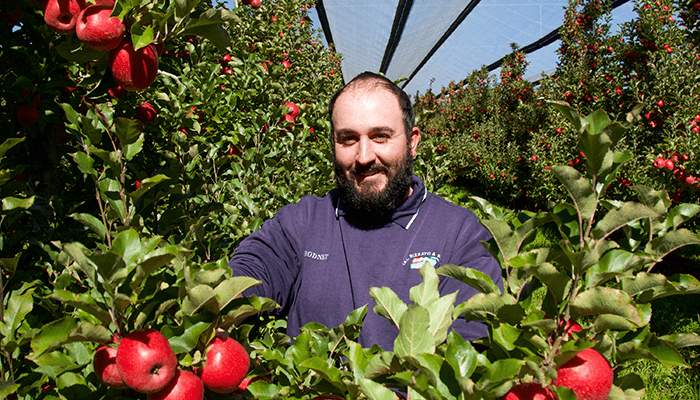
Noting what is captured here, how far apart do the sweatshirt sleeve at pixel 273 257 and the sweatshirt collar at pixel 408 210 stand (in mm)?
224

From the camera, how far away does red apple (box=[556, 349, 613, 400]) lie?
763 millimetres

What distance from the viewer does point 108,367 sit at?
873 mm

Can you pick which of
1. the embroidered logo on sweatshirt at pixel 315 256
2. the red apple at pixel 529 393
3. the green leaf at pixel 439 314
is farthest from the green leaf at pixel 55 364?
the embroidered logo on sweatshirt at pixel 315 256

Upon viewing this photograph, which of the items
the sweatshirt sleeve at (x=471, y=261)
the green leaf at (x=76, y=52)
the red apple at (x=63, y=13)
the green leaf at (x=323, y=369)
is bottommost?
the sweatshirt sleeve at (x=471, y=261)

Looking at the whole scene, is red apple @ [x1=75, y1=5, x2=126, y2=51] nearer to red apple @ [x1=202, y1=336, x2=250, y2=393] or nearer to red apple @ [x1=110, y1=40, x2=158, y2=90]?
red apple @ [x1=110, y1=40, x2=158, y2=90]

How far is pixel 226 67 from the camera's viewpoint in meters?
3.52

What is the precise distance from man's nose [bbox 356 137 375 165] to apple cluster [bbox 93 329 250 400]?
4.02 feet

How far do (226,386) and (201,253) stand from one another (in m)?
1.01

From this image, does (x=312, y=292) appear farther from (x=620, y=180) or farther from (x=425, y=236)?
(x=620, y=180)

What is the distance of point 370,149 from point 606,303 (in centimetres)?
141

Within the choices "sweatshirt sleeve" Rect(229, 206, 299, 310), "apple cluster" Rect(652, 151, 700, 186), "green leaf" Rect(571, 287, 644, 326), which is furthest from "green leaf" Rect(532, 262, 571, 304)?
"apple cluster" Rect(652, 151, 700, 186)

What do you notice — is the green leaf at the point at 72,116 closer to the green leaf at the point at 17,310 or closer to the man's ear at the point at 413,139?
the green leaf at the point at 17,310

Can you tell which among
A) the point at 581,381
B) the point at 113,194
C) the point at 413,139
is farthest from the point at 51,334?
the point at 413,139

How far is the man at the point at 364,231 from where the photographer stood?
6.32ft
